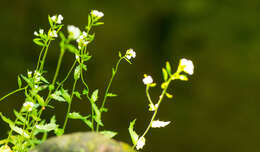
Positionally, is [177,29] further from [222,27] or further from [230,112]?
[230,112]

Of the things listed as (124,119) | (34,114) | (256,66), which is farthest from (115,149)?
(256,66)

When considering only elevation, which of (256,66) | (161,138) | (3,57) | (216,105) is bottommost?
(161,138)

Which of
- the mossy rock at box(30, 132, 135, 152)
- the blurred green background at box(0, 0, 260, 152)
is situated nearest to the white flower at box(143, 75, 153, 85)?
the mossy rock at box(30, 132, 135, 152)

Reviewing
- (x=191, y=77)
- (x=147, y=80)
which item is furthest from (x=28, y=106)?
(x=191, y=77)

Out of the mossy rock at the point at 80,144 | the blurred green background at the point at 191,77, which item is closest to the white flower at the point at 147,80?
the mossy rock at the point at 80,144

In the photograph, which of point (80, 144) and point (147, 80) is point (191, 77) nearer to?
point (147, 80)

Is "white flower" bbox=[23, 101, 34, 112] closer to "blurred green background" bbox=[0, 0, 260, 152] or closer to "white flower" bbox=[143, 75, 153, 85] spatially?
"white flower" bbox=[143, 75, 153, 85]

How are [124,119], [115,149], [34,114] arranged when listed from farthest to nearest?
[124,119]
[34,114]
[115,149]
